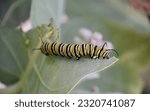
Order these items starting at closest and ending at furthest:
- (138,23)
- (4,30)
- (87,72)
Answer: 1. (87,72)
2. (4,30)
3. (138,23)

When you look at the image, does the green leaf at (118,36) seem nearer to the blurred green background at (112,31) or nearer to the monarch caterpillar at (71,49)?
the blurred green background at (112,31)

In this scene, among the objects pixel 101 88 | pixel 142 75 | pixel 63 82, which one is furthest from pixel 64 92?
pixel 142 75

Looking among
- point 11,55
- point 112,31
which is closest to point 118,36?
point 112,31

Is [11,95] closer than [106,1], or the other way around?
A: [11,95]

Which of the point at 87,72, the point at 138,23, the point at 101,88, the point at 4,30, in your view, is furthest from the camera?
the point at 138,23

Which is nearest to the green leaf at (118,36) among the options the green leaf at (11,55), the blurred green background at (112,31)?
the blurred green background at (112,31)

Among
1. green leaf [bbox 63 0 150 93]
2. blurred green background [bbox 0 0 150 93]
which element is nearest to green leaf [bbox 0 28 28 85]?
blurred green background [bbox 0 0 150 93]

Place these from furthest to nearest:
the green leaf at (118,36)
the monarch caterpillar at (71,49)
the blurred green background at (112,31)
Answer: the green leaf at (118,36), the blurred green background at (112,31), the monarch caterpillar at (71,49)

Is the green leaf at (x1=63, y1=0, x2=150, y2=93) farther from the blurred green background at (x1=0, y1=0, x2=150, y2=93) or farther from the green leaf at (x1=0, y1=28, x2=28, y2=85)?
the green leaf at (x1=0, y1=28, x2=28, y2=85)

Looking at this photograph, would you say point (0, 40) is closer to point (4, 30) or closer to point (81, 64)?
point (4, 30)
